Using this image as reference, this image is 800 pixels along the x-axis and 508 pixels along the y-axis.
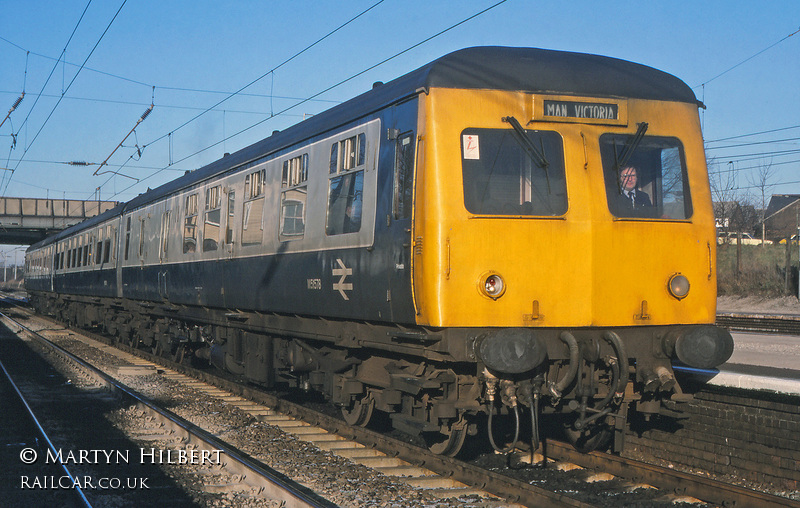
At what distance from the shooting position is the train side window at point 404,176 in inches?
280

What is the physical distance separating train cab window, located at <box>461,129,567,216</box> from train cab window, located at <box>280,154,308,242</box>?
9.49 feet

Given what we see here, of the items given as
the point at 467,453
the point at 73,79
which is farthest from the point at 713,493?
the point at 73,79

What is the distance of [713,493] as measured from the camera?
21.4ft

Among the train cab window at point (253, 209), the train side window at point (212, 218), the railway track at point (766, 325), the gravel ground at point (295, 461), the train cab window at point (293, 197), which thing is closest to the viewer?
the gravel ground at point (295, 461)

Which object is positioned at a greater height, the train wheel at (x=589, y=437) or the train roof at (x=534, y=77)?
the train roof at (x=534, y=77)

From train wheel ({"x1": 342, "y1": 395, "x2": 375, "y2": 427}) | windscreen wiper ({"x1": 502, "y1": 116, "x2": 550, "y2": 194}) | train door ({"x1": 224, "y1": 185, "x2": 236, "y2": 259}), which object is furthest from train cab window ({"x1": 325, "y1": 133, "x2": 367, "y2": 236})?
train door ({"x1": 224, "y1": 185, "x2": 236, "y2": 259})

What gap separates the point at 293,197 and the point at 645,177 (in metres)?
4.08

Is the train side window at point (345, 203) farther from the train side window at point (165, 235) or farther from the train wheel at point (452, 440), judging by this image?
the train side window at point (165, 235)

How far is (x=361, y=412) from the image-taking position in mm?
9109

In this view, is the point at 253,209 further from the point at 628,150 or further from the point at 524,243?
the point at 628,150

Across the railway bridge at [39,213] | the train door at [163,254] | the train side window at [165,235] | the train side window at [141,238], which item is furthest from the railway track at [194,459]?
the railway bridge at [39,213]

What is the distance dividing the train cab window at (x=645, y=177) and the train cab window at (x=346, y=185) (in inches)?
91.2

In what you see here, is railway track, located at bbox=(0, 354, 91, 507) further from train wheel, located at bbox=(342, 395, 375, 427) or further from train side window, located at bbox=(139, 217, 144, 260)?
train side window, located at bbox=(139, 217, 144, 260)

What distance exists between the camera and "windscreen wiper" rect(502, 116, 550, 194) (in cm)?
698
